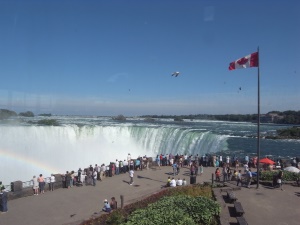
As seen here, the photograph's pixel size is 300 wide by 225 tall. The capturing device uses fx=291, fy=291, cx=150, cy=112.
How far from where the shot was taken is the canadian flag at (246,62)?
42.8 ft

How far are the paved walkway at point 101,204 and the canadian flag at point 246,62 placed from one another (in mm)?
5605

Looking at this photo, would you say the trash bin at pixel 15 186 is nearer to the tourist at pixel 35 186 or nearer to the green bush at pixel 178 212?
the tourist at pixel 35 186

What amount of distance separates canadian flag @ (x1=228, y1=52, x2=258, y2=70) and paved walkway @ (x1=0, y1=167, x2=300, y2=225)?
5.60 meters

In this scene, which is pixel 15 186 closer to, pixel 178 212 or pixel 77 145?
pixel 178 212

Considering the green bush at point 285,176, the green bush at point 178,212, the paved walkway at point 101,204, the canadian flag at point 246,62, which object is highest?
the canadian flag at point 246,62

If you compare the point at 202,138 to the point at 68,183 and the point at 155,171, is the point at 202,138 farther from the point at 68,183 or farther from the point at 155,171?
the point at 68,183

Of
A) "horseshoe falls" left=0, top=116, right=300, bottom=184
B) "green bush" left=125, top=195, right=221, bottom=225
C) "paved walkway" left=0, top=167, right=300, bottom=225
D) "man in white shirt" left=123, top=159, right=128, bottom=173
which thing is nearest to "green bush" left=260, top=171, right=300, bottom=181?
"paved walkway" left=0, top=167, right=300, bottom=225

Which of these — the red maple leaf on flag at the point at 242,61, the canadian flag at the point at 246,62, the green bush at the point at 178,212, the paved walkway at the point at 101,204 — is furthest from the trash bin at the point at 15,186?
the red maple leaf on flag at the point at 242,61

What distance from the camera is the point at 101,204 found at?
484 inches

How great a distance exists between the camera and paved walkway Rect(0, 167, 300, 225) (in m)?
9.87

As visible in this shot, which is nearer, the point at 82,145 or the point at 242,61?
the point at 242,61

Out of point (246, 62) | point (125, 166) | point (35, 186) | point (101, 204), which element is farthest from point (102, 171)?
point (246, 62)

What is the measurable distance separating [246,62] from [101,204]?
8995mm

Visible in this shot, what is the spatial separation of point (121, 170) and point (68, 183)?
13.7ft
